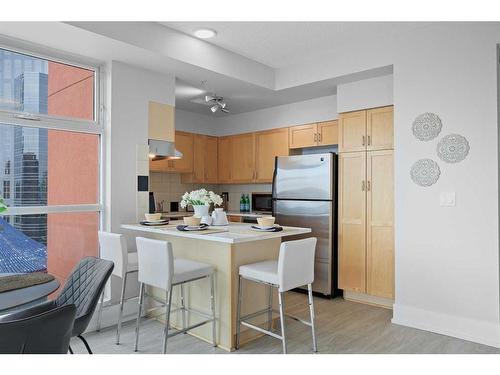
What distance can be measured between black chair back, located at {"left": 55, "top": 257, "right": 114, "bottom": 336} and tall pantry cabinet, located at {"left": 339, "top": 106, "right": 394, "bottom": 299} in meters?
2.78

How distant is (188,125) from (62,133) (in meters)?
2.50

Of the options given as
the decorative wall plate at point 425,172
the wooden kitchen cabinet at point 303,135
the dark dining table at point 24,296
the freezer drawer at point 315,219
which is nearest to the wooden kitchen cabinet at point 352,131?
the wooden kitchen cabinet at point 303,135

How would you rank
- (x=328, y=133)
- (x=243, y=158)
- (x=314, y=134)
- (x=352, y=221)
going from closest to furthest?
(x=352, y=221), (x=328, y=133), (x=314, y=134), (x=243, y=158)

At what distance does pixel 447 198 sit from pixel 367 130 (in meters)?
1.19

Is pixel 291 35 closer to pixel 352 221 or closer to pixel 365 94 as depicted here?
pixel 365 94

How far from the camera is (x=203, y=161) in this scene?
5727mm

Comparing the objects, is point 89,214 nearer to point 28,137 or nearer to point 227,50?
point 28,137

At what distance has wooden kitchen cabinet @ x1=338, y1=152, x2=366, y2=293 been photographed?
159 inches

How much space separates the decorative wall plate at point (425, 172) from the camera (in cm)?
323

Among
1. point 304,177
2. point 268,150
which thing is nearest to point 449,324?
point 304,177

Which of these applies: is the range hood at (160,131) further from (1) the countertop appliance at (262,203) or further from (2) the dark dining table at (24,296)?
(2) the dark dining table at (24,296)

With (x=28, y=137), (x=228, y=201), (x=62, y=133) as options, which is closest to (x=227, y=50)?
(x=62, y=133)

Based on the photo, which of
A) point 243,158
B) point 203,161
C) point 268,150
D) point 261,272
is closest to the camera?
point 261,272

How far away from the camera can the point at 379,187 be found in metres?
3.93
